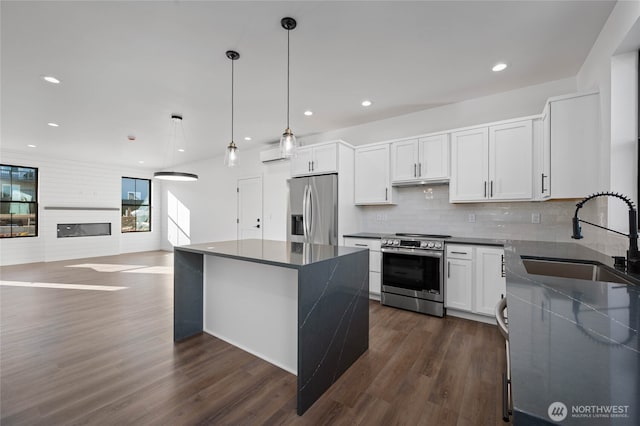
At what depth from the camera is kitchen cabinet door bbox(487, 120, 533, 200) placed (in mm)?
3035

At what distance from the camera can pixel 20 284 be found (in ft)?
15.4

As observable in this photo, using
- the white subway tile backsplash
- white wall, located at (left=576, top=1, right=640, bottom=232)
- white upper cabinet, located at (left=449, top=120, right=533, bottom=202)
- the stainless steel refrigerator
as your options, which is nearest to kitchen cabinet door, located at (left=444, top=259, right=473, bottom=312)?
the white subway tile backsplash

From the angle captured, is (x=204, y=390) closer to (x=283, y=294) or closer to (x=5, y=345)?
(x=283, y=294)

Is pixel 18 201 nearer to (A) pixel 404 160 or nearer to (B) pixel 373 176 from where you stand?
(B) pixel 373 176

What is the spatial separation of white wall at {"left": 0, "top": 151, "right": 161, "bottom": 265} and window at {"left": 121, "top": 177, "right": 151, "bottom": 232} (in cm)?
24

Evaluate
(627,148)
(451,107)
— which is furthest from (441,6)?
(451,107)

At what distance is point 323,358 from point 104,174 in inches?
356

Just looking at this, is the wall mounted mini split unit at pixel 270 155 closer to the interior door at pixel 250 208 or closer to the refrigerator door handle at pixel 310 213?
the interior door at pixel 250 208

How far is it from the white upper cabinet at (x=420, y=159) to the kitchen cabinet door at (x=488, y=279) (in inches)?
42.1

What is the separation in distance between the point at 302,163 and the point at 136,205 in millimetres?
7170

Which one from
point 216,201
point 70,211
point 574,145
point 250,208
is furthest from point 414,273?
point 70,211

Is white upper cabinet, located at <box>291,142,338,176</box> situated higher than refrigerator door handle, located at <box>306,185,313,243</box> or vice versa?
white upper cabinet, located at <box>291,142,338,176</box>

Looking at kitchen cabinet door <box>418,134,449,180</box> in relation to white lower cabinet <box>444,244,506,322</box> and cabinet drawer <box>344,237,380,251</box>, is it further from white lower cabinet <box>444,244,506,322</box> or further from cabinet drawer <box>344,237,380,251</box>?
cabinet drawer <box>344,237,380,251</box>

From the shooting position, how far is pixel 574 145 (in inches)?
99.3
